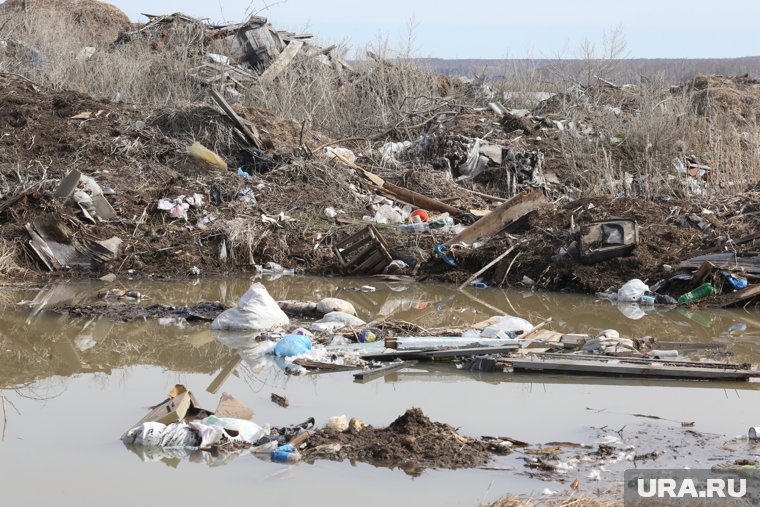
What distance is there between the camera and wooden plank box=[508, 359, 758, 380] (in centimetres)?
722

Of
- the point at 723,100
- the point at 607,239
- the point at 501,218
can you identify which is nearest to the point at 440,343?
the point at 607,239

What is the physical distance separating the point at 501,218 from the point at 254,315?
4907 mm

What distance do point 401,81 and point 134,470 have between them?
15612 millimetres

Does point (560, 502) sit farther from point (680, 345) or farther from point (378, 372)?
point (680, 345)

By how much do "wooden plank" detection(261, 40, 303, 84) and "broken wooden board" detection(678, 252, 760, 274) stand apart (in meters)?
11.6

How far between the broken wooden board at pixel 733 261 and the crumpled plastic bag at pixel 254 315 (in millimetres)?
4955

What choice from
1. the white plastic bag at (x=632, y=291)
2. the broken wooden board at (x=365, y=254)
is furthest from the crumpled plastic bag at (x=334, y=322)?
the white plastic bag at (x=632, y=291)

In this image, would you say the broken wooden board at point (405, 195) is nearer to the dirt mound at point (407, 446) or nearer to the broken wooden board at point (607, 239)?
the broken wooden board at point (607, 239)

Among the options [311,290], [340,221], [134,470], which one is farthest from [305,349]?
[340,221]

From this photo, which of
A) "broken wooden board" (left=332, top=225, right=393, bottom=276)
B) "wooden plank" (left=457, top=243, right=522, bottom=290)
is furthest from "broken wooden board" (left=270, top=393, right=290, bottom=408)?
"broken wooden board" (left=332, top=225, right=393, bottom=276)

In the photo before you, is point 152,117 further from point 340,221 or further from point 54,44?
point 54,44

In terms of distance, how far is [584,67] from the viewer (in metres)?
22.1

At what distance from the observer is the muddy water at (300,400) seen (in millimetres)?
5008

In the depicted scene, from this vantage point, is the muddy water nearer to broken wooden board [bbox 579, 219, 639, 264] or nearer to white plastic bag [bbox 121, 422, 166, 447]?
white plastic bag [bbox 121, 422, 166, 447]
